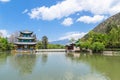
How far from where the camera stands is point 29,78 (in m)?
12.4

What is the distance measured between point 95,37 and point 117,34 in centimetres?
492

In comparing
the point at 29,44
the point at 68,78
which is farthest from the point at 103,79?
the point at 29,44

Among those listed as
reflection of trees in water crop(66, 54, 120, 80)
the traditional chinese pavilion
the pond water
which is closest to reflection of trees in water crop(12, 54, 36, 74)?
the pond water

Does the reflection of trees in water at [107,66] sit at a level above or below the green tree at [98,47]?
below

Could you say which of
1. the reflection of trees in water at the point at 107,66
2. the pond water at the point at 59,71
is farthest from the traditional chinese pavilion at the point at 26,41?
the pond water at the point at 59,71

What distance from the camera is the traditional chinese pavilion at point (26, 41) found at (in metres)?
52.7

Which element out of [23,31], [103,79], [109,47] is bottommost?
[103,79]

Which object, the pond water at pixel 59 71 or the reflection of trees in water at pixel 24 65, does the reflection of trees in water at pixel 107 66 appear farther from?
the reflection of trees in water at pixel 24 65

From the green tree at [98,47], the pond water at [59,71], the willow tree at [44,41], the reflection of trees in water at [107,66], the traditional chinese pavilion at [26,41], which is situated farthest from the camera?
the willow tree at [44,41]

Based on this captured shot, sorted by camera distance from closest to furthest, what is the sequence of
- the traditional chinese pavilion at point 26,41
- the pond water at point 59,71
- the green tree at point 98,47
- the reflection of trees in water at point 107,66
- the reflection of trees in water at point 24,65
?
1. the pond water at point 59,71
2. the reflection of trees in water at point 107,66
3. the reflection of trees in water at point 24,65
4. the green tree at point 98,47
5. the traditional chinese pavilion at point 26,41

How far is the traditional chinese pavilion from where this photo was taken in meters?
52.7

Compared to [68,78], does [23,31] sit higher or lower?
higher

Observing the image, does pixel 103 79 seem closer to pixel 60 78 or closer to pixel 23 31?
pixel 60 78

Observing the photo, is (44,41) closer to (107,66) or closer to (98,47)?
(98,47)
